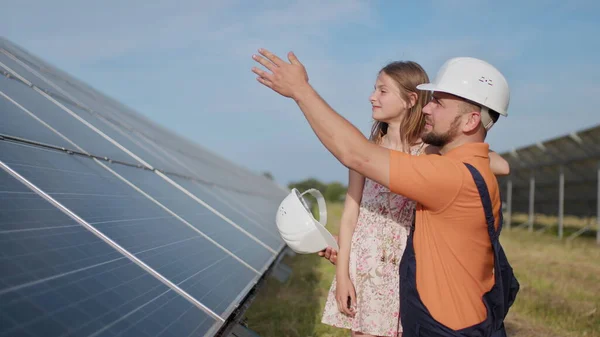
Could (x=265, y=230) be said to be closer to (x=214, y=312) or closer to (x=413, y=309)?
(x=214, y=312)

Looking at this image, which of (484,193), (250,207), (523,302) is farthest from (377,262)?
(250,207)

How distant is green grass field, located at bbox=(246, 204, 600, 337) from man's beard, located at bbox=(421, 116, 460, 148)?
317 cm

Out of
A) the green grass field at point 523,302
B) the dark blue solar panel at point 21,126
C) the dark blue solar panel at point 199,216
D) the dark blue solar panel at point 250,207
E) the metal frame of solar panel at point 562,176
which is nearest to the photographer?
the dark blue solar panel at point 21,126

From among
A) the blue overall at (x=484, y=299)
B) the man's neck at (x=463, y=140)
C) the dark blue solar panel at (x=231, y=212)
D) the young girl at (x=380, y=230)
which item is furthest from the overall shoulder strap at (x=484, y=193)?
the dark blue solar panel at (x=231, y=212)

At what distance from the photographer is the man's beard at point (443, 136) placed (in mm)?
2559

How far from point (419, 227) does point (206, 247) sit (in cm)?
185

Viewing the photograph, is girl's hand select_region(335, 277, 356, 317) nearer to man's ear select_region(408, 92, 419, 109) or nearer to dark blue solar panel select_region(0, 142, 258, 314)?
dark blue solar panel select_region(0, 142, 258, 314)

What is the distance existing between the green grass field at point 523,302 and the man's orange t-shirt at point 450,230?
9.96ft

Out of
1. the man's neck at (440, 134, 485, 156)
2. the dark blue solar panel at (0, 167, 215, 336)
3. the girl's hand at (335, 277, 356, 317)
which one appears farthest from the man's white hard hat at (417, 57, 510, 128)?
the dark blue solar panel at (0, 167, 215, 336)

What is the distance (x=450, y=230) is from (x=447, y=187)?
222 millimetres

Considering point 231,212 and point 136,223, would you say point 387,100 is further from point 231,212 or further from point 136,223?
point 231,212

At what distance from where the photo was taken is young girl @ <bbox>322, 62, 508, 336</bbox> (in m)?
3.06

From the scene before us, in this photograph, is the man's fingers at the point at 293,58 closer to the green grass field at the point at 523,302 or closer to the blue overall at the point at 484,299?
the blue overall at the point at 484,299

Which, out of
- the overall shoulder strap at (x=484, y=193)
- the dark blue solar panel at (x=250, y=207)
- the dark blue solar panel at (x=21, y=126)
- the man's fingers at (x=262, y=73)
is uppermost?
the man's fingers at (x=262, y=73)
